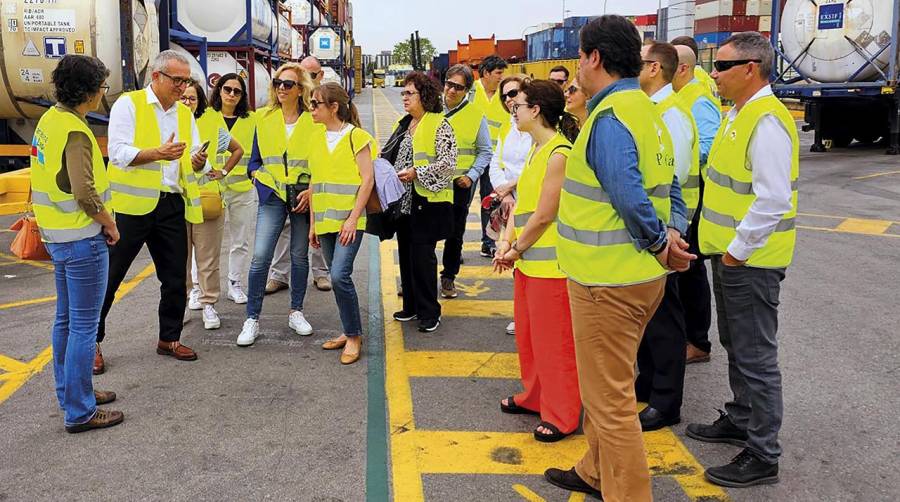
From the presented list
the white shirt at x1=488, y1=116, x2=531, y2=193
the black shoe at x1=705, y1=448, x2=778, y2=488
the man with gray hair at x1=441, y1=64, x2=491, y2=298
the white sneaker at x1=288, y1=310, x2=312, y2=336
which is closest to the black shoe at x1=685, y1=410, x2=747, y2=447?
the black shoe at x1=705, y1=448, x2=778, y2=488

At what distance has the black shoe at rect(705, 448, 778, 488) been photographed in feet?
12.3

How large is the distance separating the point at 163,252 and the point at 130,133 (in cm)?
80

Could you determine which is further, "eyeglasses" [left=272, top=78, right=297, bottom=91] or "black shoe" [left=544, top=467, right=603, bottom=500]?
"eyeglasses" [left=272, top=78, right=297, bottom=91]

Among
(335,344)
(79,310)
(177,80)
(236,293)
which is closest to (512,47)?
(236,293)

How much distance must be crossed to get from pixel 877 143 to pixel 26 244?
20.1 meters

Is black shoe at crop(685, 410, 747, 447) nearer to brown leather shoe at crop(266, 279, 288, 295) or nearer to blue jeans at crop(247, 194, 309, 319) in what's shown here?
blue jeans at crop(247, 194, 309, 319)

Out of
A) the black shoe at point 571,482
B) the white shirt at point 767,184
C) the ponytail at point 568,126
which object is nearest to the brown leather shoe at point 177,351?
the black shoe at point 571,482

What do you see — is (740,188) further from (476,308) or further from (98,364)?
(98,364)

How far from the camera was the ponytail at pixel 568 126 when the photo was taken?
172 inches

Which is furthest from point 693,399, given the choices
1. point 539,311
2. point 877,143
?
point 877,143

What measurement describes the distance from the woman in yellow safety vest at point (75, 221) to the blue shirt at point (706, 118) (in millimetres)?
3370

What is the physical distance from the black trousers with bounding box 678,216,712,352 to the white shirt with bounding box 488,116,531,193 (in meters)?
1.40

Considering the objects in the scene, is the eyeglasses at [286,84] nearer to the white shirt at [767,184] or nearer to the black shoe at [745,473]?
the white shirt at [767,184]

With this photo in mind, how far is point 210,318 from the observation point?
6207 mm
